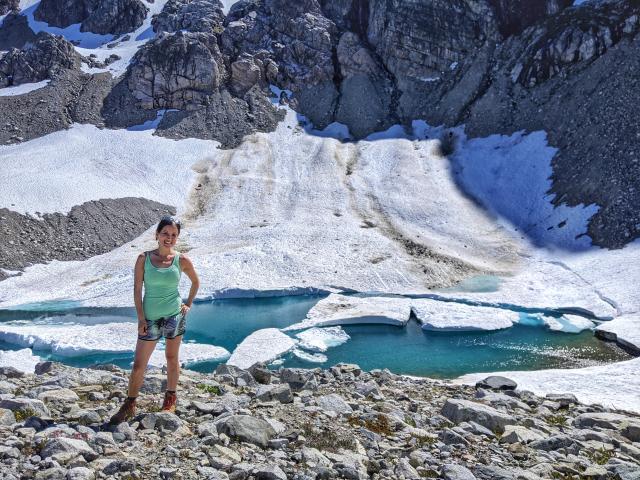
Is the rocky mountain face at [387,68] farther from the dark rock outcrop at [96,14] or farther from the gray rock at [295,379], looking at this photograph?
the gray rock at [295,379]

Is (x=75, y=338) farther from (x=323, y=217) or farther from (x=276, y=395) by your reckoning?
(x=323, y=217)

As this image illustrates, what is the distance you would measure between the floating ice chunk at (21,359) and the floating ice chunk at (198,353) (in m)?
5.01

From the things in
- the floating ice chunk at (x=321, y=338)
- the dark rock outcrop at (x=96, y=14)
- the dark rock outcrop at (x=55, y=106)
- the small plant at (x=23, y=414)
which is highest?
the dark rock outcrop at (x=96, y=14)

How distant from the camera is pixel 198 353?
26578mm

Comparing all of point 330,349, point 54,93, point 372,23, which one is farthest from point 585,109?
point 54,93

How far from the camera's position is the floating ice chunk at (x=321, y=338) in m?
28.4

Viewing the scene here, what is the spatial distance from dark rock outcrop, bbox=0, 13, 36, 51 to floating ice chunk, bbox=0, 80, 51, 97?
28743mm

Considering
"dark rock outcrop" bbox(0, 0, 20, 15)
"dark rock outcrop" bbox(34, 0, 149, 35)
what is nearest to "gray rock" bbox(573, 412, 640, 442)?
"dark rock outcrop" bbox(34, 0, 149, 35)

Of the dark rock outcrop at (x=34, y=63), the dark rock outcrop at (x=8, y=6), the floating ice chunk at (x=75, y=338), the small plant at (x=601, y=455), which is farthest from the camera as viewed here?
the dark rock outcrop at (x=8, y=6)

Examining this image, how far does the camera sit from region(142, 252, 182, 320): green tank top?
8.87m

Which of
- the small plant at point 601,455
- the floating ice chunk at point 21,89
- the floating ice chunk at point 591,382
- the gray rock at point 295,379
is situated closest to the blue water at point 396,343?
the floating ice chunk at point 591,382

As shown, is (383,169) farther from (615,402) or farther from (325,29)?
(615,402)

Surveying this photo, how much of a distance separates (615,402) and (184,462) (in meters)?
17.1

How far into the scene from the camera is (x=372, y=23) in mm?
80438
